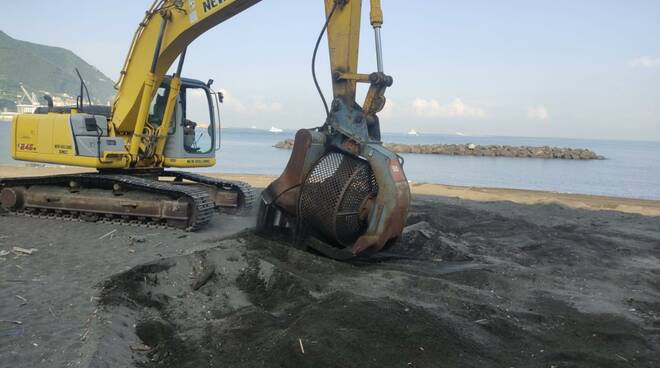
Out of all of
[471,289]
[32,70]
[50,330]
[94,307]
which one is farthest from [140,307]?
[32,70]

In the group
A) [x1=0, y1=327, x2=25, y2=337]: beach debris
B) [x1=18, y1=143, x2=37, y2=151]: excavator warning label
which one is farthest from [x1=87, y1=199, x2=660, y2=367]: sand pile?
[x1=18, y1=143, x2=37, y2=151]: excavator warning label

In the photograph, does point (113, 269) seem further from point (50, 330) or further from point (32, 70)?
point (32, 70)

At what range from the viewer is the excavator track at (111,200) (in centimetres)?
866

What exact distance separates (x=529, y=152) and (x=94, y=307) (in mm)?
54214

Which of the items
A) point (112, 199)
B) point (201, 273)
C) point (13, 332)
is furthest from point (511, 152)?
point (13, 332)

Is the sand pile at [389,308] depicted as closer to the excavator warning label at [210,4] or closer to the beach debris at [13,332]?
the beach debris at [13,332]

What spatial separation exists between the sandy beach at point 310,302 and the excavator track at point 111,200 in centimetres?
26

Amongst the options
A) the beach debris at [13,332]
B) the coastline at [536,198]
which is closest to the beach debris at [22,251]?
the beach debris at [13,332]

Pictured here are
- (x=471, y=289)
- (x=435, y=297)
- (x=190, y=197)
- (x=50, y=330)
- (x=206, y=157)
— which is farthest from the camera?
(x=206, y=157)

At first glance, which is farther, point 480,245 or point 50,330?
point 480,245

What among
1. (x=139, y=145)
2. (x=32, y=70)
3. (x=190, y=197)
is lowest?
(x=190, y=197)

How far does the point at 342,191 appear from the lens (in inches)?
266

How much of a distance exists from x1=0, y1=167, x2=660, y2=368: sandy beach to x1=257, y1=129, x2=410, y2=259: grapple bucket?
1.10ft

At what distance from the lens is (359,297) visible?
5.21 meters
